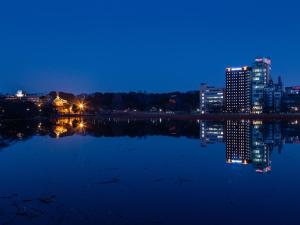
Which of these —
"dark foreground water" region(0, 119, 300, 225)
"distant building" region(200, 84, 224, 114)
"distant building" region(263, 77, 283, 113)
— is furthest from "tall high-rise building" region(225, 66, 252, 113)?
"dark foreground water" region(0, 119, 300, 225)

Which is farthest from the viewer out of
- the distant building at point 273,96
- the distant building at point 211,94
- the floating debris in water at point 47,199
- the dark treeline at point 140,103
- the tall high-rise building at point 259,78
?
the distant building at point 211,94

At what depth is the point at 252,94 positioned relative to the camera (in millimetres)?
132000

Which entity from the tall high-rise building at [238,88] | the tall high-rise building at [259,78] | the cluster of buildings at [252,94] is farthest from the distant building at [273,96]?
the tall high-rise building at [238,88]

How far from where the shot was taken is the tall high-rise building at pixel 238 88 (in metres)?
136

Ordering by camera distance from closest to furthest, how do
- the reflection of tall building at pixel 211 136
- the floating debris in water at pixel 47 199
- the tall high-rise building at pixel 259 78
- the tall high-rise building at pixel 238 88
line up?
the floating debris in water at pixel 47 199 < the reflection of tall building at pixel 211 136 < the tall high-rise building at pixel 259 78 < the tall high-rise building at pixel 238 88

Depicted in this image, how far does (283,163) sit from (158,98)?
134 m

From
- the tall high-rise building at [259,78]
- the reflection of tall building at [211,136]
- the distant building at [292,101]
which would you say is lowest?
the reflection of tall building at [211,136]

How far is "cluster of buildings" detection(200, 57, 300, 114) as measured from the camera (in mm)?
122375

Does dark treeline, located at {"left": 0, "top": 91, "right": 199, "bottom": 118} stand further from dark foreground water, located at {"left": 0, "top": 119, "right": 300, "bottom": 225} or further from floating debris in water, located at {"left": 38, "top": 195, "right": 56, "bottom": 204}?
floating debris in water, located at {"left": 38, "top": 195, "right": 56, "bottom": 204}

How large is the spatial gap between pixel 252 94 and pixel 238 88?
949 centimetres

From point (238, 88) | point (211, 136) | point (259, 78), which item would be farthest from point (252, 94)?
point (211, 136)

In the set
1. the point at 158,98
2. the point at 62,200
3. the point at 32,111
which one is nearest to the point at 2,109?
the point at 32,111

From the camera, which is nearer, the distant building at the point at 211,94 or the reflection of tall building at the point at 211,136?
the reflection of tall building at the point at 211,136

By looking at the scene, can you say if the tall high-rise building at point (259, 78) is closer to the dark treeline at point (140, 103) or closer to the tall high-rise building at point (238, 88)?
the tall high-rise building at point (238, 88)
